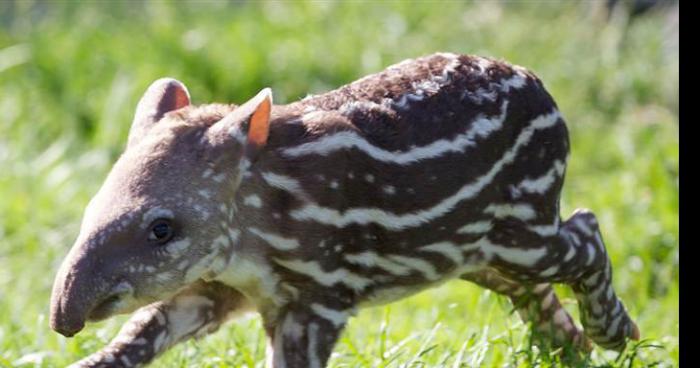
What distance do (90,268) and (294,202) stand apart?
2.32ft

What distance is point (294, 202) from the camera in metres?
4.83

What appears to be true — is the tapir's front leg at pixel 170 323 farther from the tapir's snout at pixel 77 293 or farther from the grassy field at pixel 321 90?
the grassy field at pixel 321 90

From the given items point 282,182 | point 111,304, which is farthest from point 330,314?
point 111,304

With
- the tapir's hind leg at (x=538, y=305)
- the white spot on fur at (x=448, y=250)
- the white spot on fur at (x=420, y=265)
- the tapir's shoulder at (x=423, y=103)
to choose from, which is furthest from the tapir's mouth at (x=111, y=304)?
the tapir's hind leg at (x=538, y=305)

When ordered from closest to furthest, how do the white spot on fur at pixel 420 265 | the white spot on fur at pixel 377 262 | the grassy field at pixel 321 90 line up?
1. the white spot on fur at pixel 377 262
2. the white spot on fur at pixel 420 265
3. the grassy field at pixel 321 90

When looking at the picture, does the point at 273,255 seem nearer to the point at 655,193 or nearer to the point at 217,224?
the point at 217,224

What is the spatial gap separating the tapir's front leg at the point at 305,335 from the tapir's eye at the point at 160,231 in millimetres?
519

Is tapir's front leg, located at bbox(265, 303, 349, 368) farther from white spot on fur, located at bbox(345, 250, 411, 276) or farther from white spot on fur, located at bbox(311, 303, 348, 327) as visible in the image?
white spot on fur, located at bbox(345, 250, 411, 276)

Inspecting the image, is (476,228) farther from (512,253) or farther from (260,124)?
(260,124)

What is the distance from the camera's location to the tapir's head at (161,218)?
449 centimetres

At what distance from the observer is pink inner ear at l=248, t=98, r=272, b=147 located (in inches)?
187

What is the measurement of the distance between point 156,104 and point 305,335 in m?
0.90

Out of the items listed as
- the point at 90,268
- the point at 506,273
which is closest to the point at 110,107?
the point at 506,273

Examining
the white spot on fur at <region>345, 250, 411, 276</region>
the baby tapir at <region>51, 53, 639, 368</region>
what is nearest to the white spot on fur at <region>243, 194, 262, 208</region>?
the baby tapir at <region>51, 53, 639, 368</region>
